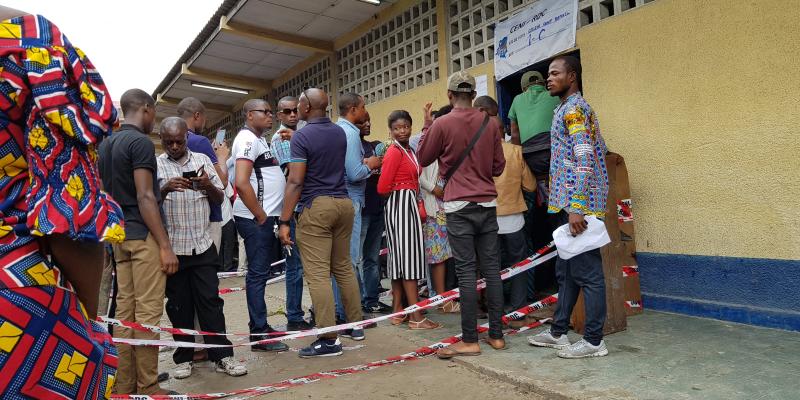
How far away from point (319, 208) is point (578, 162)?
5.48ft

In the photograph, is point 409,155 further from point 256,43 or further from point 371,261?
point 256,43

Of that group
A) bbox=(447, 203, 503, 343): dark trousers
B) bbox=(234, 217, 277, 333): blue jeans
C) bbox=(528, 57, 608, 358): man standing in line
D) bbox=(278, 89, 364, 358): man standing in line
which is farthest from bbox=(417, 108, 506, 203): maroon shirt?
bbox=(234, 217, 277, 333): blue jeans

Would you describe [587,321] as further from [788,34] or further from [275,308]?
[275,308]

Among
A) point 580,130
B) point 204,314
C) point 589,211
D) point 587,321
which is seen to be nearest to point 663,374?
point 587,321

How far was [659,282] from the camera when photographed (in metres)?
4.33

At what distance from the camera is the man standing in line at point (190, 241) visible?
3.27 m

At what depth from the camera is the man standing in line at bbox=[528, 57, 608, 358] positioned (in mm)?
3219

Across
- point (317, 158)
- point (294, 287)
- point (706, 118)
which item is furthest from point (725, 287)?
point (294, 287)

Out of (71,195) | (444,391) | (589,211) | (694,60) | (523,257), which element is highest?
(694,60)

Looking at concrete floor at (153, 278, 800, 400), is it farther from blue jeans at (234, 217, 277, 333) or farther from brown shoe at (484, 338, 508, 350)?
blue jeans at (234, 217, 277, 333)

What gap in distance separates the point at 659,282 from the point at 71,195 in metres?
4.23

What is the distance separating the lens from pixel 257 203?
12.3 ft

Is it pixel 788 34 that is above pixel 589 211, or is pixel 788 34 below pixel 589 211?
above

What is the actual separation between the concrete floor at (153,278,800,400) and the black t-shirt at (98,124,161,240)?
1.07m
